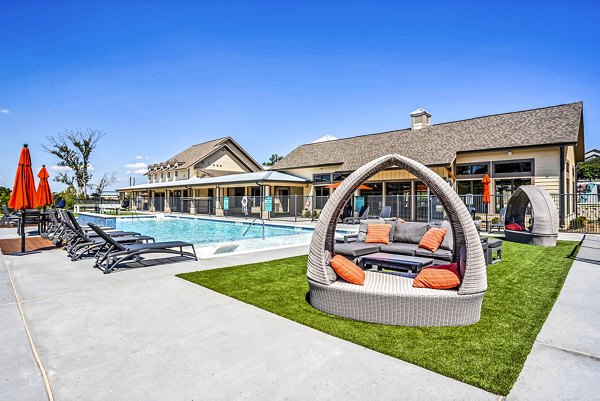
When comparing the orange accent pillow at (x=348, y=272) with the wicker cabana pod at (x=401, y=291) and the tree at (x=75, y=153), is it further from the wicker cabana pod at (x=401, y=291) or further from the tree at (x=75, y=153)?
the tree at (x=75, y=153)

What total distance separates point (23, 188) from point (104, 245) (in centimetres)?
288

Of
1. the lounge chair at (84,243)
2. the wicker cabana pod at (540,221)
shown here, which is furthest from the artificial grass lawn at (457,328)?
the wicker cabana pod at (540,221)

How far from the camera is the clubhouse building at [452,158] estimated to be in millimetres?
17641

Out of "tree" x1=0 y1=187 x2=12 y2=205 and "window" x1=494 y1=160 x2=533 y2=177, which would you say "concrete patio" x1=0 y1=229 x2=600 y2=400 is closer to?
"window" x1=494 y1=160 x2=533 y2=177

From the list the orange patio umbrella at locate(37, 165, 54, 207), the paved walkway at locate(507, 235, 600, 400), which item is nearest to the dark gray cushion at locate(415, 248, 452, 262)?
the paved walkway at locate(507, 235, 600, 400)

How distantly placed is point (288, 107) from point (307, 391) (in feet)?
83.6

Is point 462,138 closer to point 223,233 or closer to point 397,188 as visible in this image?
point 397,188

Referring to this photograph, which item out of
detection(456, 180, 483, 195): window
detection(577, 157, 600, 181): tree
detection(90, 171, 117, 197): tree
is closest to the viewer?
detection(456, 180, 483, 195): window

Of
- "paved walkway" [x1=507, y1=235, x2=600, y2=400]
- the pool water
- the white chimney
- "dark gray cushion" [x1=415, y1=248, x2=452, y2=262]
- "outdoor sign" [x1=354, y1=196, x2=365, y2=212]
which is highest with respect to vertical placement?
the white chimney

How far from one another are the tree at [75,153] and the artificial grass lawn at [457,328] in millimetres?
51676

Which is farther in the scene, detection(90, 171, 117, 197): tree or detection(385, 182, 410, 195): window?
detection(90, 171, 117, 197): tree

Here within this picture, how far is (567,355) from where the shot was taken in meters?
3.35

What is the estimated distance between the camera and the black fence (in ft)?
56.2

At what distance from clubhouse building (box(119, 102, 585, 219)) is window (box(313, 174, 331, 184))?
77 millimetres
